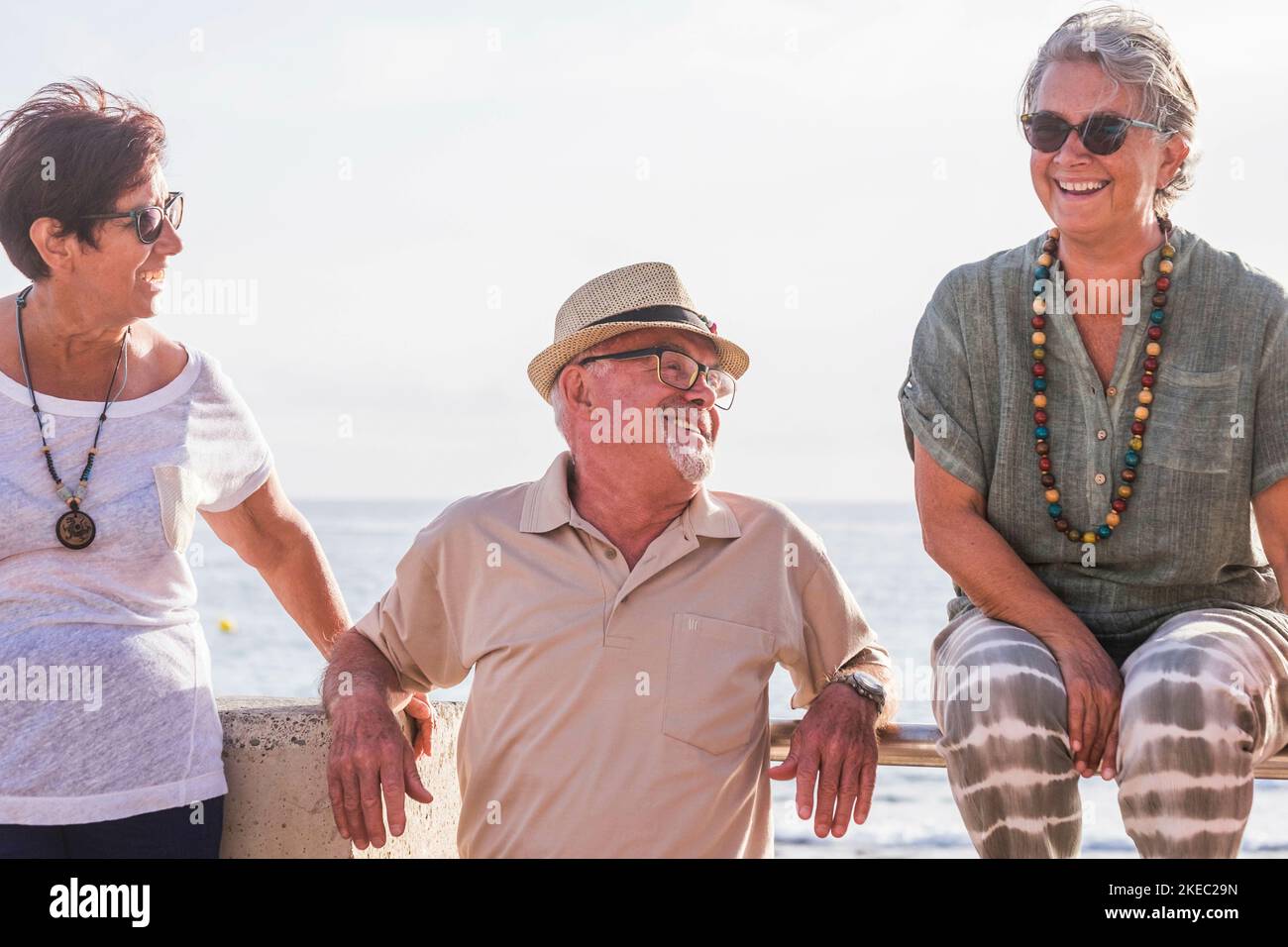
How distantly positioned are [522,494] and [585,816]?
75 centimetres

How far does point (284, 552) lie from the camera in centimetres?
355

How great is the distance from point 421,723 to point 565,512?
0.55 m

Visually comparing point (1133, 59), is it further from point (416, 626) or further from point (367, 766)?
point (367, 766)

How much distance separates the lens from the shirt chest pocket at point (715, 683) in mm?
3100

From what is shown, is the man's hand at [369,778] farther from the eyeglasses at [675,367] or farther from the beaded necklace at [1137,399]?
the beaded necklace at [1137,399]

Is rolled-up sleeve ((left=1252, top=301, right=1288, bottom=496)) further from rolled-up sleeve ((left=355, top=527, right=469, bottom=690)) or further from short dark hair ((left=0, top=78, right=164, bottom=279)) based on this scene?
short dark hair ((left=0, top=78, right=164, bottom=279))

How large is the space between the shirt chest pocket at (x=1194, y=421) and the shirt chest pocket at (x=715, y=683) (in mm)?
909

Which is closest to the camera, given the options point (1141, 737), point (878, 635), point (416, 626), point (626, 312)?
point (1141, 737)

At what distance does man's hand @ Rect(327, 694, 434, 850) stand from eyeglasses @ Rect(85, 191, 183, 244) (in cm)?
110

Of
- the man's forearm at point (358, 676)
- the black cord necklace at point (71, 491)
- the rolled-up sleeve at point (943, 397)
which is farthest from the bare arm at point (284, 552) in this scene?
the rolled-up sleeve at point (943, 397)

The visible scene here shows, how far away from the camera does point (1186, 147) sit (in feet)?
10.9

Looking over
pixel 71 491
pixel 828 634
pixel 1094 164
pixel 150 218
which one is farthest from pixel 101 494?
pixel 1094 164

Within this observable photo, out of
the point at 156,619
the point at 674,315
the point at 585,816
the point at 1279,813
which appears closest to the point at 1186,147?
the point at 674,315

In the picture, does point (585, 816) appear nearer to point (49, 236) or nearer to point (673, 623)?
point (673, 623)
